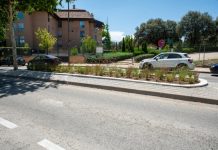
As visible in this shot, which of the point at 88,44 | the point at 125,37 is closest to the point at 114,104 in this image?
the point at 88,44

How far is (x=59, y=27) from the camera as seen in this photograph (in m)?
63.2

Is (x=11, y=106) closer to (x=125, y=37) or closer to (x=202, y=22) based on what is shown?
(x=125, y=37)

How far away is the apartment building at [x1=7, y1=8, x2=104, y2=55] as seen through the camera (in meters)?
54.5

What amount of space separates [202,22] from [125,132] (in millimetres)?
69868

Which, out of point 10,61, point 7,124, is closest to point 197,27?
point 10,61

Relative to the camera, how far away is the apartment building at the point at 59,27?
54.5m

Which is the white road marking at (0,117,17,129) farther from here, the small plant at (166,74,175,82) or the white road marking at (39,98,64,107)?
the small plant at (166,74,175,82)

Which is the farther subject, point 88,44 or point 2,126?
point 88,44

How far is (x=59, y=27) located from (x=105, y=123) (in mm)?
59609

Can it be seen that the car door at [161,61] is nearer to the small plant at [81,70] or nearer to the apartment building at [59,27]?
the small plant at [81,70]

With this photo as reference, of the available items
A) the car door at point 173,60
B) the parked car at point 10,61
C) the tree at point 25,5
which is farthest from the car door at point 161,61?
the parked car at point 10,61

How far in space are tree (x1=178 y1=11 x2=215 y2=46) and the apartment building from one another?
2491 cm

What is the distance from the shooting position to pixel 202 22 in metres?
69.2

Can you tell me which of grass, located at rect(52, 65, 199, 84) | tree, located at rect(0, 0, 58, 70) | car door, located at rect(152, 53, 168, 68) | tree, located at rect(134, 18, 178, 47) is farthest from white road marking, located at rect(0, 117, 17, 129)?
tree, located at rect(134, 18, 178, 47)
